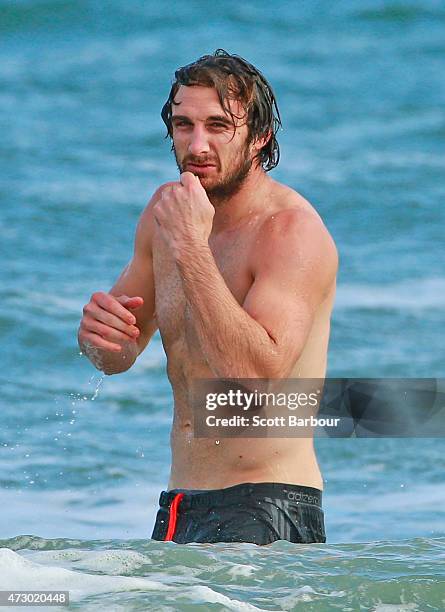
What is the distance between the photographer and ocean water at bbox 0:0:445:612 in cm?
395

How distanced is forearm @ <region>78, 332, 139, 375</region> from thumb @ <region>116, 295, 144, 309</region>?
13 centimetres

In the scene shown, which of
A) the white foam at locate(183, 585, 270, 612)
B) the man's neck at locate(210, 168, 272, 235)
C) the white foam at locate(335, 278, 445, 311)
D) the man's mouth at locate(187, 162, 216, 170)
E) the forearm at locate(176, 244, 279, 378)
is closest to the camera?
the white foam at locate(183, 585, 270, 612)

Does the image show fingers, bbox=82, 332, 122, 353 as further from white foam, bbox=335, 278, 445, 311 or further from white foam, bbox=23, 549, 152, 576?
white foam, bbox=335, 278, 445, 311

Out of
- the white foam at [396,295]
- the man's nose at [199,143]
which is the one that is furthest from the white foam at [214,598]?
the white foam at [396,295]

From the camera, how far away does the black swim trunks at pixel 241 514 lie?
4.10 m

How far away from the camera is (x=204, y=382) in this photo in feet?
13.7

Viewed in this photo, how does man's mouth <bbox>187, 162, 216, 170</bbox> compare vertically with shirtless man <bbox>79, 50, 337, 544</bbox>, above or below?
above

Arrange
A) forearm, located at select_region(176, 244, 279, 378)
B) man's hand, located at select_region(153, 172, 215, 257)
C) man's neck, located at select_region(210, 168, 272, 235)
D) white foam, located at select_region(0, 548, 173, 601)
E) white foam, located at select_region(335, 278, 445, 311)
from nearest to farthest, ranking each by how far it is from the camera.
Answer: white foam, located at select_region(0, 548, 173, 601)
forearm, located at select_region(176, 244, 279, 378)
man's hand, located at select_region(153, 172, 215, 257)
man's neck, located at select_region(210, 168, 272, 235)
white foam, located at select_region(335, 278, 445, 311)

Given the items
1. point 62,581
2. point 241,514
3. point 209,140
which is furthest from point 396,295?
point 62,581

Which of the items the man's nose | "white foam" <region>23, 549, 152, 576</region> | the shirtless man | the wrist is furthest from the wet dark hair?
"white foam" <region>23, 549, 152, 576</region>

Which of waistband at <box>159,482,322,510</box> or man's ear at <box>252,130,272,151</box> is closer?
waistband at <box>159,482,322,510</box>

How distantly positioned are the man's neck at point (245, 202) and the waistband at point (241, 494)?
0.84 m

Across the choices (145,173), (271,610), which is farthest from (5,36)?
(271,610)

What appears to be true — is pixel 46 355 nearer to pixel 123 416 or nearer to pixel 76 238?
pixel 123 416
